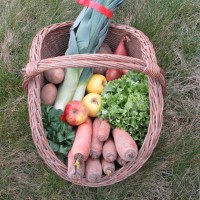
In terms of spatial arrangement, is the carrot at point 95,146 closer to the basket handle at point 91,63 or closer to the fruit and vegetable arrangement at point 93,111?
Answer: the fruit and vegetable arrangement at point 93,111

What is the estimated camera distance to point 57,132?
5.41 ft

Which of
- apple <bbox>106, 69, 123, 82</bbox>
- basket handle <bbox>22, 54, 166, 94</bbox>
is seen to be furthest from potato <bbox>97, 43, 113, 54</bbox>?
basket handle <bbox>22, 54, 166, 94</bbox>

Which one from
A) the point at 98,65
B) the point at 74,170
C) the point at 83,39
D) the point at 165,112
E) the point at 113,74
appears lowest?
the point at 165,112

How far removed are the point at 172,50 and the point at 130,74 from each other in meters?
0.54

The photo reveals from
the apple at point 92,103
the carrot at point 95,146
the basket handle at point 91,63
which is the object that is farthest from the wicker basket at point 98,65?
the apple at point 92,103

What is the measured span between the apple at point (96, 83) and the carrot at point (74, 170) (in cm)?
38

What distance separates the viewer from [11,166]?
6.11 feet

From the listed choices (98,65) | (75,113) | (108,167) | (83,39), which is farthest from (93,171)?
(83,39)

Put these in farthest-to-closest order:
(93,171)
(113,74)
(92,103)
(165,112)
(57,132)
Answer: (165,112)
(113,74)
(92,103)
(57,132)
(93,171)

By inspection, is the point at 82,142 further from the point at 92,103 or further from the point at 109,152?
the point at 92,103

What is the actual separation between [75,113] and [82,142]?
0.51ft

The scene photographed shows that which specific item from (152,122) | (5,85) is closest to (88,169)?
(152,122)

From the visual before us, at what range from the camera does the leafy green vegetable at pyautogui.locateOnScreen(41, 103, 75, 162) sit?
63.7 inches

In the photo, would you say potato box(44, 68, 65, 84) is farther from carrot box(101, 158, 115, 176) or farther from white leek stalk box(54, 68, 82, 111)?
carrot box(101, 158, 115, 176)
